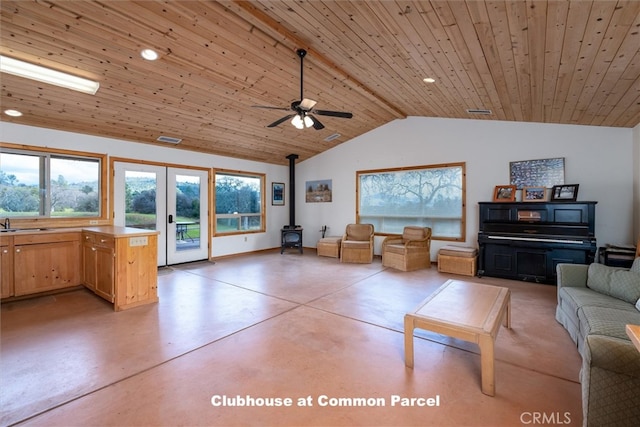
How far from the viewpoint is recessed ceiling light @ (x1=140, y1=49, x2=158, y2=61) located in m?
3.34

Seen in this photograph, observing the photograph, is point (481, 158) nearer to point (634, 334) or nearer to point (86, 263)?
point (634, 334)

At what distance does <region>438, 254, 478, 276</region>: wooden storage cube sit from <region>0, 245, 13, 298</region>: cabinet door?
257 inches

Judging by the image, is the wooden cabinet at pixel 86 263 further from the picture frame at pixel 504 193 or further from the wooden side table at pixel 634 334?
the picture frame at pixel 504 193

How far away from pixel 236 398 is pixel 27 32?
3.85 metres

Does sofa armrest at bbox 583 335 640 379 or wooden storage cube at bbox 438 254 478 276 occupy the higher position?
sofa armrest at bbox 583 335 640 379

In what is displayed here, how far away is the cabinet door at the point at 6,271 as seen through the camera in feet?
12.3

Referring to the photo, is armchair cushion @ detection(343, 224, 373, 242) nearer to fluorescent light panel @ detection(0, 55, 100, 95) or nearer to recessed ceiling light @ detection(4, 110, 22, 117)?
fluorescent light panel @ detection(0, 55, 100, 95)

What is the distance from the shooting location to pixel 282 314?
11.3 feet

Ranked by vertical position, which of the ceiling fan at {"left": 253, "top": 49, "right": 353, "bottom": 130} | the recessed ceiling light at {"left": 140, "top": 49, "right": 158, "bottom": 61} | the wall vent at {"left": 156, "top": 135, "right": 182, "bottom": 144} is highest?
the recessed ceiling light at {"left": 140, "top": 49, "right": 158, "bottom": 61}

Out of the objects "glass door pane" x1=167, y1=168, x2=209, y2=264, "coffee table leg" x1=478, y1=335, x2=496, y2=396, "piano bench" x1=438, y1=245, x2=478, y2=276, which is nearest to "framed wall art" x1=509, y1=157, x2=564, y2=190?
"piano bench" x1=438, y1=245, x2=478, y2=276

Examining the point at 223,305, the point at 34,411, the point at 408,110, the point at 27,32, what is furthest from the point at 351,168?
the point at 34,411

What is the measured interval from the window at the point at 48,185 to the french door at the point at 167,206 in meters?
0.39

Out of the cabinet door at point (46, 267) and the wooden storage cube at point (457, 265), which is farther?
the wooden storage cube at point (457, 265)

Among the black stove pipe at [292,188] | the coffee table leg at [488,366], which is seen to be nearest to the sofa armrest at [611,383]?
the coffee table leg at [488,366]
